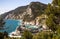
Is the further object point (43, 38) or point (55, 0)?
point (55, 0)

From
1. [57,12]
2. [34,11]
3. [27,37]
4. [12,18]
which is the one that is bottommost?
[12,18]

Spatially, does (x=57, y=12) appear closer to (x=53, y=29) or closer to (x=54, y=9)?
(x=54, y=9)

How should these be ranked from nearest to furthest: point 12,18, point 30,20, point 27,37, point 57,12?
1. point 57,12
2. point 27,37
3. point 30,20
4. point 12,18

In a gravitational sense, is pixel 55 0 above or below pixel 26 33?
above

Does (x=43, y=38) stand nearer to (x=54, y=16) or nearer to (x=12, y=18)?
(x=54, y=16)

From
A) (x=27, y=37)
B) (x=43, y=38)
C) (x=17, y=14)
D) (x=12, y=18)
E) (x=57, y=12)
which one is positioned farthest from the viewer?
(x=12, y=18)

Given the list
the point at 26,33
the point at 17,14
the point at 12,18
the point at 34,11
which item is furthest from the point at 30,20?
the point at 26,33

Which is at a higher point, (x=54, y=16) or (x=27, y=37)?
(x=54, y=16)

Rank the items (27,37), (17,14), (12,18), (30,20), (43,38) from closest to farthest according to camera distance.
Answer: (43,38) → (27,37) → (30,20) → (17,14) → (12,18)

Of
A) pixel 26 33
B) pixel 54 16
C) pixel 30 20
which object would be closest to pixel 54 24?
pixel 54 16
